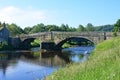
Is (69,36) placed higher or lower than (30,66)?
higher

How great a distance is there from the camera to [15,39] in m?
115

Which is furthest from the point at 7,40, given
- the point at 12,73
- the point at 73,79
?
the point at 73,79

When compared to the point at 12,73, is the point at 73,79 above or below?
above

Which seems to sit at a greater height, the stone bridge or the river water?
the stone bridge

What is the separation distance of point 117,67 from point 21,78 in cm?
2897

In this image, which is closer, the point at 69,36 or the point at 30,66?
the point at 30,66

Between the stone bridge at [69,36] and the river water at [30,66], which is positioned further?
the stone bridge at [69,36]

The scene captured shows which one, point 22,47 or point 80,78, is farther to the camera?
point 22,47

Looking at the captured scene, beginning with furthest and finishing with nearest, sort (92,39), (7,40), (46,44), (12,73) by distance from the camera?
(7,40), (46,44), (92,39), (12,73)

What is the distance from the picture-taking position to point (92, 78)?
1310 centimetres

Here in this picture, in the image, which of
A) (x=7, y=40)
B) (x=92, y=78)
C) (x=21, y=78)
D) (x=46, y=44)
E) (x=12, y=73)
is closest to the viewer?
(x=92, y=78)

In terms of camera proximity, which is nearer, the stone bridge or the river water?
the river water

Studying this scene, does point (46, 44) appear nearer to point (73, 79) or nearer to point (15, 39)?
point (15, 39)

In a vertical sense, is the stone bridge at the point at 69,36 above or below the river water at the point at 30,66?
above
